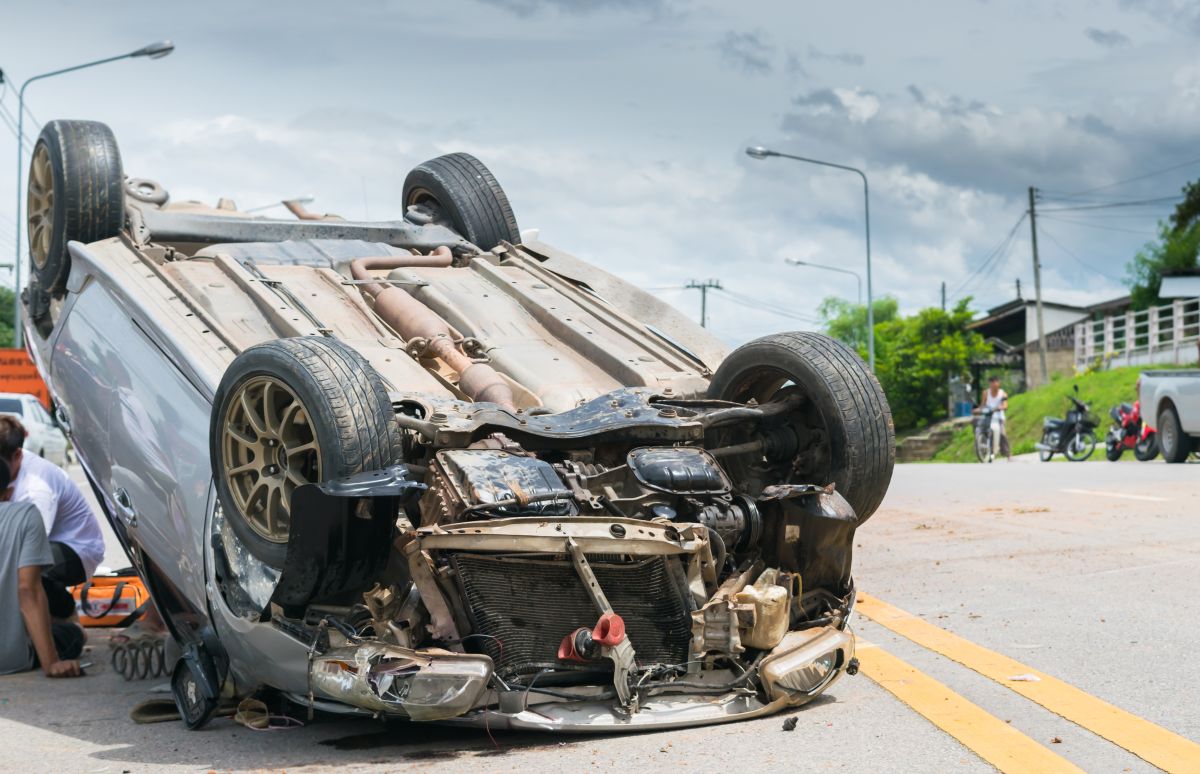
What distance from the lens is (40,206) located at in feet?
24.5

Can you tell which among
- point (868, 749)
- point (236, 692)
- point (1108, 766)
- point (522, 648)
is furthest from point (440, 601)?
point (1108, 766)

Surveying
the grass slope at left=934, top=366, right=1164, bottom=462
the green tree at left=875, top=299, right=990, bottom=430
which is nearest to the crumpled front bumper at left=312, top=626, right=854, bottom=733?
the grass slope at left=934, top=366, right=1164, bottom=462

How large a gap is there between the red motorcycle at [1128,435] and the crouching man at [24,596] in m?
17.0

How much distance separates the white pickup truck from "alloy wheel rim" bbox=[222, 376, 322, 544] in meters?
14.7

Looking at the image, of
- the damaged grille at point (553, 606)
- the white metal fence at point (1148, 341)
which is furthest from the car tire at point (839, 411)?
the white metal fence at point (1148, 341)

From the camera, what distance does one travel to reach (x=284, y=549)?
15.6 ft

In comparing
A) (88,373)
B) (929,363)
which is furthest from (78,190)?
(929,363)

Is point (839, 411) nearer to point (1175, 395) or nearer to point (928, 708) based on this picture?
point (928, 708)

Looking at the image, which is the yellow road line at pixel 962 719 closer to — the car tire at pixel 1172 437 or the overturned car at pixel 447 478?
the overturned car at pixel 447 478

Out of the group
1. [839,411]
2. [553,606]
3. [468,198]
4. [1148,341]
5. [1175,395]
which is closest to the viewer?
[553,606]

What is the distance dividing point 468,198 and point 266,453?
361cm

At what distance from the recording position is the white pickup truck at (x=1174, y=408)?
16906 millimetres

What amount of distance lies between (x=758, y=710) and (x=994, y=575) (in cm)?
332

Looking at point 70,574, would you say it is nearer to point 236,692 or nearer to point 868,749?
point 236,692
